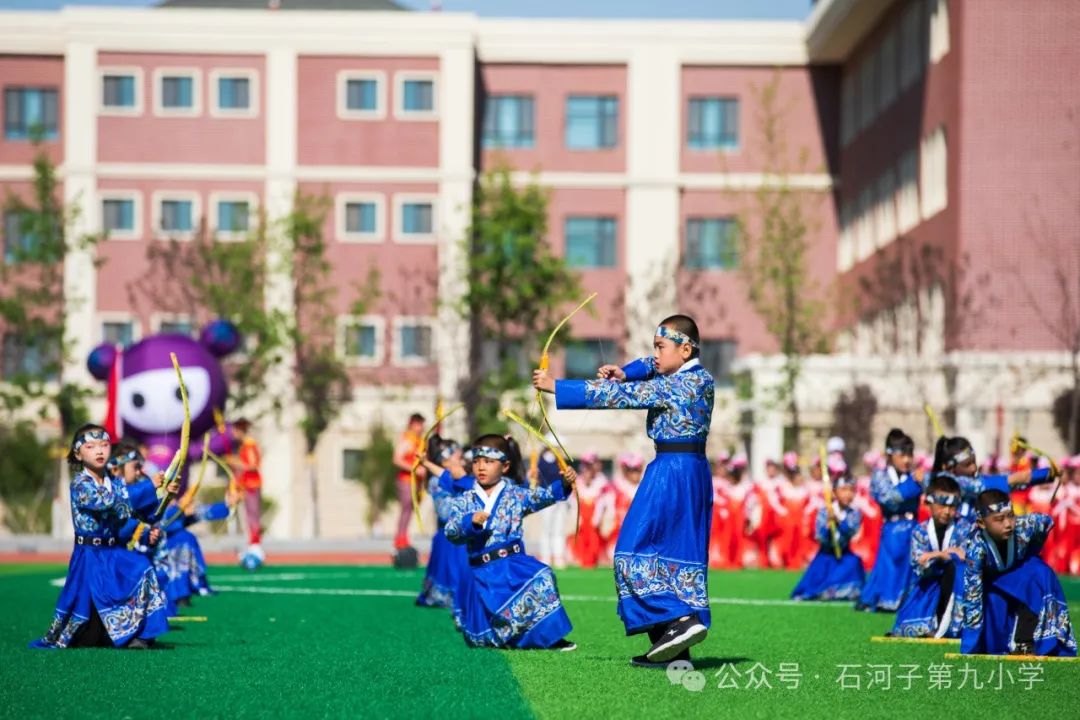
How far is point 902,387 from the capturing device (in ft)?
119

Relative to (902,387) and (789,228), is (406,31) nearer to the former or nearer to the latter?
(789,228)

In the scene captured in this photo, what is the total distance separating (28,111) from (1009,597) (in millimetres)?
40012

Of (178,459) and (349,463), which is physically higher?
(178,459)

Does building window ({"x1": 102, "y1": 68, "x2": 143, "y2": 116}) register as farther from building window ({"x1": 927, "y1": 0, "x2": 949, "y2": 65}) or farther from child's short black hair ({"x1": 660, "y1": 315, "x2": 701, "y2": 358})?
child's short black hair ({"x1": 660, "y1": 315, "x2": 701, "y2": 358})

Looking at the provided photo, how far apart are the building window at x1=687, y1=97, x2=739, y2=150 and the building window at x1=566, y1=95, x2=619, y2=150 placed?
2042 millimetres

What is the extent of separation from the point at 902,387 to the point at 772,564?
10263 mm

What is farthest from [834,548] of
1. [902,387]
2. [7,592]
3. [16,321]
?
[16,321]

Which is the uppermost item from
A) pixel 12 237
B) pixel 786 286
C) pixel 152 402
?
pixel 12 237

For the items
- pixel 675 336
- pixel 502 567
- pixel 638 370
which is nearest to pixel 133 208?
pixel 502 567

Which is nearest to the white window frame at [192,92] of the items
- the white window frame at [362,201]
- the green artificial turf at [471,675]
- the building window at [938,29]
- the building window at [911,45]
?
the white window frame at [362,201]

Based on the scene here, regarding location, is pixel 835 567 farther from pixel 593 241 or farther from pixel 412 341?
pixel 593 241

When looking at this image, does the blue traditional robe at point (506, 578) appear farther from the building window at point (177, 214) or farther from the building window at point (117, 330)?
the building window at point (117, 330)

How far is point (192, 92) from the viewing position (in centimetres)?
4631

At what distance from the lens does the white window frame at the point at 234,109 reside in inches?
1816
